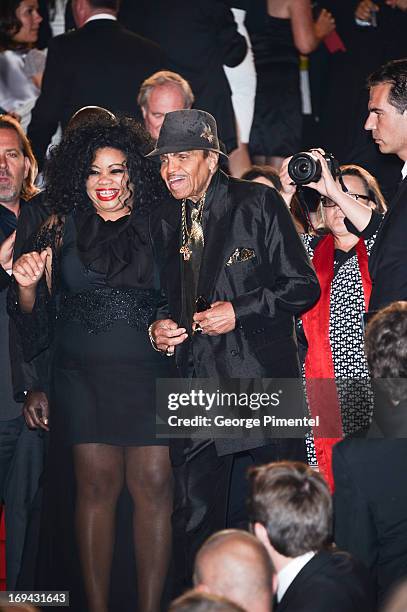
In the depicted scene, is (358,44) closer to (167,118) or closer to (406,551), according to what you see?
(167,118)

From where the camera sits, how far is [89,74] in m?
5.91

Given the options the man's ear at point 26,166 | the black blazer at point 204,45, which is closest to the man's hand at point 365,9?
the black blazer at point 204,45

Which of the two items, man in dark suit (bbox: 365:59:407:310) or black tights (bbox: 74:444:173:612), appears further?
black tights (bbox: 74:444:173:612)

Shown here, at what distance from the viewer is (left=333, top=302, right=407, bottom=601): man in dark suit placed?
3.27 m

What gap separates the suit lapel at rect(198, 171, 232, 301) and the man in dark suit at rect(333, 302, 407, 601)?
1031 mm

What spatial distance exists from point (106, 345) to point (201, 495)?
669mm

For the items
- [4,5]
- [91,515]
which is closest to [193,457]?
[91,515]

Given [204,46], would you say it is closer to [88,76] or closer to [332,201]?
[88,76]

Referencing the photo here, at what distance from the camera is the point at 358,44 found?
22.2 feet

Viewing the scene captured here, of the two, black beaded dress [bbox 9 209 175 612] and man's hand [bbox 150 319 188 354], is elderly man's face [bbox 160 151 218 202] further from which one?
man's hand [bbox 150 319 188 354]

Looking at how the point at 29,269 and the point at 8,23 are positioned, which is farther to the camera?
the point at 8,23

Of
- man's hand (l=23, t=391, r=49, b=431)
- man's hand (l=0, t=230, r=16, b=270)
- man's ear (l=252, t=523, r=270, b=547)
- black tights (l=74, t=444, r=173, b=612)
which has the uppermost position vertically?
man's hand (l=0, t=230, r=16, b=270)

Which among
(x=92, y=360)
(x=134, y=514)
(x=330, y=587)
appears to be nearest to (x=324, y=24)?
(x=92, y=360)

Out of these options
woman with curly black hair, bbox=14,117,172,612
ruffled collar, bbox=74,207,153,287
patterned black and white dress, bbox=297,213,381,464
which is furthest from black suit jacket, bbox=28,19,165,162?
patterned black and white dress, bbox=297,213,381,464
